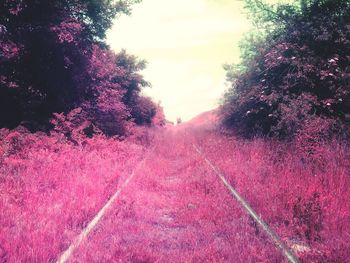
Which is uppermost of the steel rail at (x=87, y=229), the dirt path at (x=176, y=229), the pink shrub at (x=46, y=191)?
the pink shrub at (x=46, y=191)

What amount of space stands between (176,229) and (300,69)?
9449 mm

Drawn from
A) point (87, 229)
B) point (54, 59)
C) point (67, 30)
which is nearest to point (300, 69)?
point (67, 30)

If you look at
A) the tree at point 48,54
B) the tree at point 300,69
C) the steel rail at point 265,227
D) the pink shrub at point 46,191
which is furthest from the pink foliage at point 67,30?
the steel rail at point 265,227

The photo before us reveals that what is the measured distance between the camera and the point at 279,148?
10531mm

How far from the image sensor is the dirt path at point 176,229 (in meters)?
4.15

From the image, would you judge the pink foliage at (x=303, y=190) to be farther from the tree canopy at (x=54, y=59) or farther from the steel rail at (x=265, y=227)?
the tree canopy at (x=54, y=59)

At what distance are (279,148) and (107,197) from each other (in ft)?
18.8

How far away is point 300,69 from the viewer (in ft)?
42.6

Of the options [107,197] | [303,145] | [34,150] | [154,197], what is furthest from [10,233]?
[303,145]

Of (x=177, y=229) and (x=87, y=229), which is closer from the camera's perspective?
(x=87, y=229)

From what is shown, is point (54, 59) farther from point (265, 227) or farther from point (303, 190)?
point (265, 227)

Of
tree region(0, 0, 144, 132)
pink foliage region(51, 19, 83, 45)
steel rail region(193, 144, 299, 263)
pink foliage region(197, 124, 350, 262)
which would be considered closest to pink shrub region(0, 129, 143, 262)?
steel rail region(193, 144, 299, 263)

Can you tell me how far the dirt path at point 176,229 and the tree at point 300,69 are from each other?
5121 mm

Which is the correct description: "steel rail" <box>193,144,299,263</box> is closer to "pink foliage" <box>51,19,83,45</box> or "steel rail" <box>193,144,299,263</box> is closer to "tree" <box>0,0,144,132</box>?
"pink foliage" <box>51,19,83,45</box>
